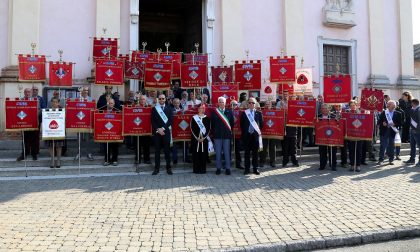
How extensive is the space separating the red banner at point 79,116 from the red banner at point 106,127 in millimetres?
177

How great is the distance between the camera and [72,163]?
1064 centimetres

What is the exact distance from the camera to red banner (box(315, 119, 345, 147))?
34.9 feet

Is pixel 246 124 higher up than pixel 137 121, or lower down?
lower down

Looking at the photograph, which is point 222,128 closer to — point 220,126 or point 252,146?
point 220,126

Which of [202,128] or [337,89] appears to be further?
[337,89]

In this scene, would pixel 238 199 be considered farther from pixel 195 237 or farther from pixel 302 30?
pixel 302 30

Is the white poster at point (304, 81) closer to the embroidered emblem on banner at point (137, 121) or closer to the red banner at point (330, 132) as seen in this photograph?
the red banner at point (330, 132)

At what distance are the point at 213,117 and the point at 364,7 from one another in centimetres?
1248

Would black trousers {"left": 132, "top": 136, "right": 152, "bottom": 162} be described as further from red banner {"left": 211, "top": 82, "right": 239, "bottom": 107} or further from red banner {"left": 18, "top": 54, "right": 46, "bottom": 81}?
red banner {"left": 18, "top": 54, "right": 46, "bottom": 81}

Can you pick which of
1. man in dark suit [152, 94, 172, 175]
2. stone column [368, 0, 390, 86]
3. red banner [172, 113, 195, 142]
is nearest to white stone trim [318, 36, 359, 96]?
stone column [368, 0, 390, 86]

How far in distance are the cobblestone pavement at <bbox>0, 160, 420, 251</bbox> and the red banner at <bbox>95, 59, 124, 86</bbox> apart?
3.18 metres

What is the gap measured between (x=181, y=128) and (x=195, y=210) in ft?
14.4

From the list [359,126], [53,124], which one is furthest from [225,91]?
[53,124]

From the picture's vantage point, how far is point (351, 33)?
61.1 ft
